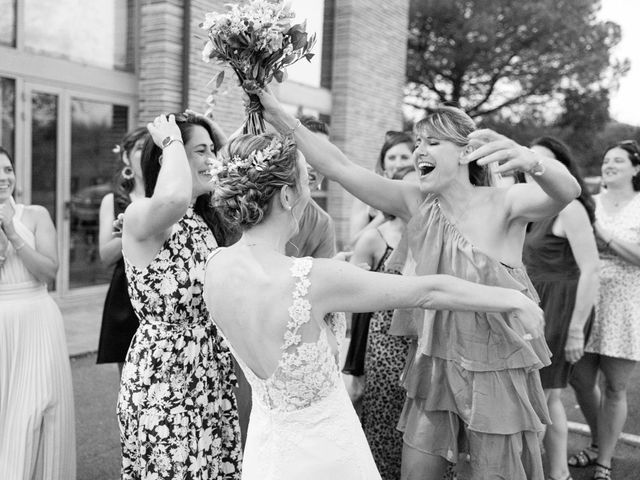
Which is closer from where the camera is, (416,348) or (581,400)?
(416,348)

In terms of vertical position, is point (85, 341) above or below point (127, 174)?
below

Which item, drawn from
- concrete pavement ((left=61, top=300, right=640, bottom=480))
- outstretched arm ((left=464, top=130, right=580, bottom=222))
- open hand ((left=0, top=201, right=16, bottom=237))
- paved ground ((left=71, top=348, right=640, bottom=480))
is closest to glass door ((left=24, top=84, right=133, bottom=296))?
concrete pavement ((left=61, top=300, right=640, bottom=480))

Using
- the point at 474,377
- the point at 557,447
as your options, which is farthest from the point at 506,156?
the point at 557,447

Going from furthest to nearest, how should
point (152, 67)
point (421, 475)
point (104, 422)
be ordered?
point (152, 67) → point (104, 422) → point (421, 475)

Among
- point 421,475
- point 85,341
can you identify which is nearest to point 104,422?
point 85,341

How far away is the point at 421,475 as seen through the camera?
9.01 ft

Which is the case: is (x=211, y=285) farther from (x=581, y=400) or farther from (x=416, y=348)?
(x=581, y=400)

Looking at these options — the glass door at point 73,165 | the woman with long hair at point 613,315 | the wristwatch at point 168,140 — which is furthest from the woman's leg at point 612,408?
the glass door at point 73,165

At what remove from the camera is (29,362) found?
10.9ft

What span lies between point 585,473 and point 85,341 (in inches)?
209

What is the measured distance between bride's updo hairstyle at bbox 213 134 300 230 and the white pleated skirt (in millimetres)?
1785

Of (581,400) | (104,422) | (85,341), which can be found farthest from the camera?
(85,341)

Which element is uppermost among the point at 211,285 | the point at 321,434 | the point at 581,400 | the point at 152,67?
the point at 152,67

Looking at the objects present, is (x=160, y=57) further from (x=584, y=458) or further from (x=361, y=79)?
(x=584, y=458)
